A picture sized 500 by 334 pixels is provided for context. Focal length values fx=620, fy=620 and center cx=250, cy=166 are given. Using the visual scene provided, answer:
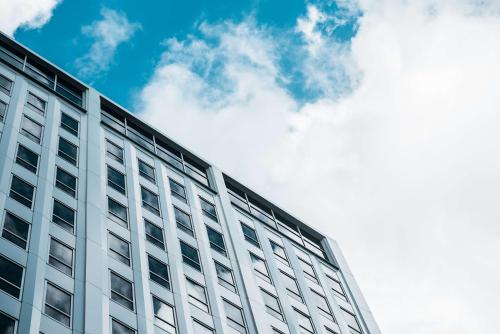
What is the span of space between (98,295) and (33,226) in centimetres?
482

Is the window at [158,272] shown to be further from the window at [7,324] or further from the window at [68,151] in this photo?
the window at [7,324]

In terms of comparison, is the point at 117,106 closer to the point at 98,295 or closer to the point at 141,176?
the point at 141,176

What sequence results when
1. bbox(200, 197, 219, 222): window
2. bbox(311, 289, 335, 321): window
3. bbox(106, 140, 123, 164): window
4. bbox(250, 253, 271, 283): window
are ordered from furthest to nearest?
bbox(200, 197, 219, 222): window → bbox(311, 289, 335, 321): window → bbox(250, 253, 271, 283): window → bbox(106, 140, 123, 164): window

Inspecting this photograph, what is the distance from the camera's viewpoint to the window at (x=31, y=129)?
126ft

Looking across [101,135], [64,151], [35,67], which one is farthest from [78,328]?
[35,67]

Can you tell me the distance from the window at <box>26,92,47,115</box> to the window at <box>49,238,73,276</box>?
14592mm

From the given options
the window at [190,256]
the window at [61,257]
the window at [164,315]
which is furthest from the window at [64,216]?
the window at [190,256]

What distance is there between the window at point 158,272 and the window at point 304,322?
12003 mm

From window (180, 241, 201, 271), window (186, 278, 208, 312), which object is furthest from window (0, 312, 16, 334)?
window (180, 241, 201, 271)

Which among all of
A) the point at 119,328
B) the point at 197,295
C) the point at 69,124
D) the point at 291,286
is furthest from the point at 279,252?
the point at 119,328

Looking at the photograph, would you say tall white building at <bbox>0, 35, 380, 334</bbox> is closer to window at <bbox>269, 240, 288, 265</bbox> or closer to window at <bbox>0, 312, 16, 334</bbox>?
window at <bbox>0, 312, 16, 334</bbox>

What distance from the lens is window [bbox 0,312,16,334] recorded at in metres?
24.2

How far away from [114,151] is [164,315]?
54.4ft

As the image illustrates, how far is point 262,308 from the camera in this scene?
133 ft
